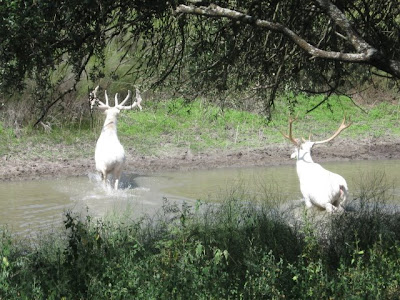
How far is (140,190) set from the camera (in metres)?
15.7

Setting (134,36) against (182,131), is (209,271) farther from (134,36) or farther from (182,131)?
(182,131)

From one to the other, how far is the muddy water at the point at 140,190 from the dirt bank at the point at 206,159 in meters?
0.67

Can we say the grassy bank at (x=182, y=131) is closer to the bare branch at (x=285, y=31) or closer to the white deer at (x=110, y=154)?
the white deer at (x=110, y=154)

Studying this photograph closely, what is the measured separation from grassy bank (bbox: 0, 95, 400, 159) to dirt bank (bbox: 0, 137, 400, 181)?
45 cm

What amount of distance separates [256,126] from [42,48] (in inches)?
689

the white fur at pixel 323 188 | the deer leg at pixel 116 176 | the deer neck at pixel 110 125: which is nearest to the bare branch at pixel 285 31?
the white fur at pixel 323 188

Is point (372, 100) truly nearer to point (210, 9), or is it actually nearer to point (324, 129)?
point (324, 129)

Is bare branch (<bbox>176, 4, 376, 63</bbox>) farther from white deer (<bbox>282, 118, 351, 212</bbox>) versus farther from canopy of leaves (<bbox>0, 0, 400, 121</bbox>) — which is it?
white deer (<bbox>282, 118, 351, 212</bbox>)

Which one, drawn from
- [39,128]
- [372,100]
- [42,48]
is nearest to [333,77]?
[42,48]

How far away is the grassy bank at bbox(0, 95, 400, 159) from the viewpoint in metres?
20.0

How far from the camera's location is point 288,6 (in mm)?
8164

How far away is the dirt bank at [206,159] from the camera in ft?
59.9

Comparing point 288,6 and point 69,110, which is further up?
point 288,6

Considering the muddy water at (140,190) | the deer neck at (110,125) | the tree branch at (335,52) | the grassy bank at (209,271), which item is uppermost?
the tree branch at (335,52)
